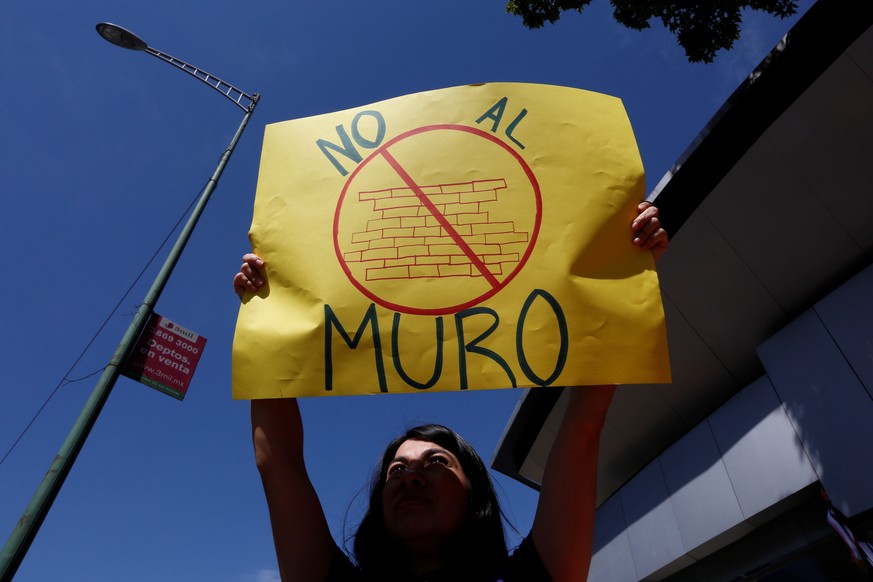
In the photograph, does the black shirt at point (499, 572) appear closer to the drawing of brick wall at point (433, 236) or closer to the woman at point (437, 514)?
the woman at point (437, 514)

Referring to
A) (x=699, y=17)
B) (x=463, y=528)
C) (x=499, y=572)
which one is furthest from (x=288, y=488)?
(x=699, y=17)

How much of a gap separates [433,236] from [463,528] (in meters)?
0.93

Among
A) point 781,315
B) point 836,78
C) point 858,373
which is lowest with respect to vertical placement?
point 858,373

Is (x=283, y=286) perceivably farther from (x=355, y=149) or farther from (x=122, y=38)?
(x=122, y=38)

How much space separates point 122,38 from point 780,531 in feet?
38.4

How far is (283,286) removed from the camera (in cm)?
174

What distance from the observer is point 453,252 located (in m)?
1.73

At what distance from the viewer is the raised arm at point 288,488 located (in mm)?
1377

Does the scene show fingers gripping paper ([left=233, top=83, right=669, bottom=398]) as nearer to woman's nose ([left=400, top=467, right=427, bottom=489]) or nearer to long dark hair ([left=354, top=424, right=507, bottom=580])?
woman's nose ([left=400, top=467, right=427, bottom=489])

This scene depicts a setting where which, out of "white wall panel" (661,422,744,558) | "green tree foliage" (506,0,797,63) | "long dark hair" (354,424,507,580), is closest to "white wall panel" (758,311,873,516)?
"white wall panel" (661,422,744,558)

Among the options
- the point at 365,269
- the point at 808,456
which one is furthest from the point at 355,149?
the point at 808,456

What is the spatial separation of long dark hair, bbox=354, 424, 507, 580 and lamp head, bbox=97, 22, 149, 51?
22.7ft

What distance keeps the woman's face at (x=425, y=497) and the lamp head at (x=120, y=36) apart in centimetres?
710

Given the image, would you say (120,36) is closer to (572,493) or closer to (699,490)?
(572,493)
